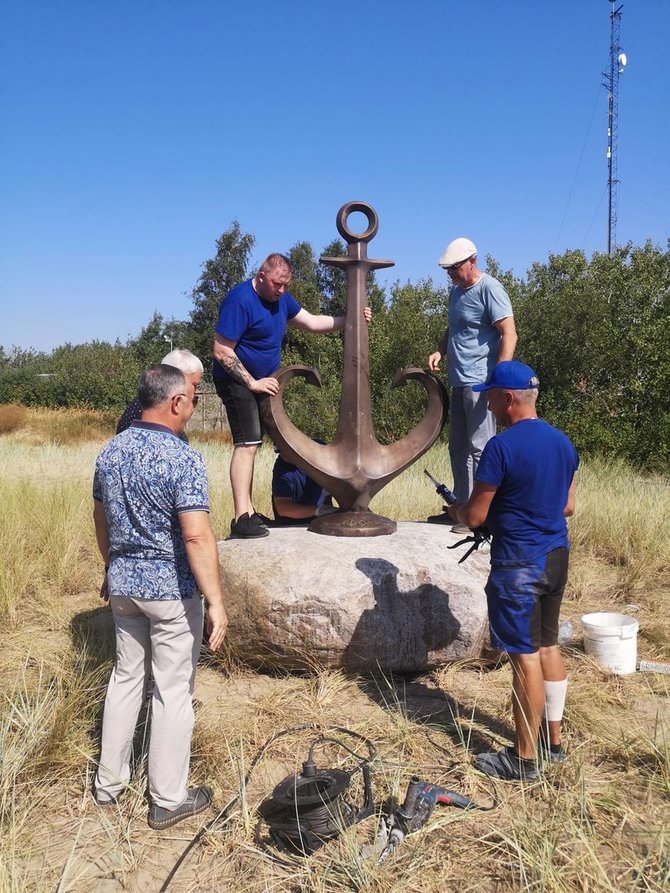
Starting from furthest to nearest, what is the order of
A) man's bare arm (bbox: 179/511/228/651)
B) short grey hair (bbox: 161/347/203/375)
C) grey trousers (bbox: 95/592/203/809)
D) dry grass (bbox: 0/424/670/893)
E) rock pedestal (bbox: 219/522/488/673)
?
rock pedestal (bbox: 219/522/488/673), short grey hair (bbox: 161/347/203/375), grey trousers (bbox: 95/592/203/809), man's bare arm (bbox: 179/511/228/651), dry grass (bbox: 0/424/670/893)

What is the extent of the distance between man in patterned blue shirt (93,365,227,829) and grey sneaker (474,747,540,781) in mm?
1073

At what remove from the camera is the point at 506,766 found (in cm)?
287

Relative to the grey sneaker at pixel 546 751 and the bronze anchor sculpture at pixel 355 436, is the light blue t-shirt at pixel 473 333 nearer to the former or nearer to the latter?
the bronze anchor sculpture at pixel 355 436

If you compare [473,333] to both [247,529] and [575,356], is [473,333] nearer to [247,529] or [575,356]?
[247,529]

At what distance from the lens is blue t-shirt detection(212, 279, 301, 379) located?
429 centimetres

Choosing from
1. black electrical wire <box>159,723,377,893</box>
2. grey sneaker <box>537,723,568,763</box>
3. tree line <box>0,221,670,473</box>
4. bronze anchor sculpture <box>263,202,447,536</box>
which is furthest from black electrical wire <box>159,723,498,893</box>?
tree line <box>0,221,670,473</box>

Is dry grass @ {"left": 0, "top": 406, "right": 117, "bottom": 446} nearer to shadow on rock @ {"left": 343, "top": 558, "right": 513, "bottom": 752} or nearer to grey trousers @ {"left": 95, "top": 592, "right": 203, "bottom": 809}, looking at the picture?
shadow on rock @ {"left": 343, "top": 558, "right": 513, "bottom": 752}

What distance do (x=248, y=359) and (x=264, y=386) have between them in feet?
0.80

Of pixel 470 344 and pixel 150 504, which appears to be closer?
pixel 150 504

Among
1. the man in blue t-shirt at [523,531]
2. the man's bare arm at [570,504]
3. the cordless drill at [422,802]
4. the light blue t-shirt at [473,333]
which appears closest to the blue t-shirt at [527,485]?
the man in blue t-shirt at [523,531]

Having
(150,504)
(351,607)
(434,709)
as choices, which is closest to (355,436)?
(351,607)

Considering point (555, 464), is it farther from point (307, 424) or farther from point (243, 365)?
point (307, 424)

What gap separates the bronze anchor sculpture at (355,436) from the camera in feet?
14.6

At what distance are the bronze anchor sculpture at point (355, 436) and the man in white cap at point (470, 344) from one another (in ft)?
0.67
